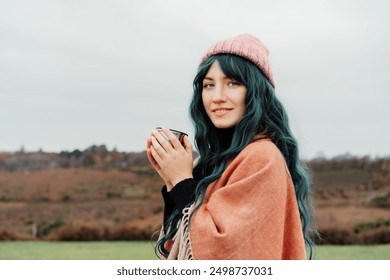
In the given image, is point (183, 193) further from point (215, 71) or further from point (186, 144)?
point (215, 71)

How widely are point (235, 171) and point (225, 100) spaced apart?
0.25m

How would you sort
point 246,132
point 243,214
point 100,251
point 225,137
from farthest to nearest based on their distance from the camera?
point 100,251 → point 225,137 → point 246,132 → point 243,214

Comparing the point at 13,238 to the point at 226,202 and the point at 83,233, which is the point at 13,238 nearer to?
the point at 83,233

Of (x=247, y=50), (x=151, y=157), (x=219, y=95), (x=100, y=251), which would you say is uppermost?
(x=247, y=50)

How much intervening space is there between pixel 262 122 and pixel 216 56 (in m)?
0.28

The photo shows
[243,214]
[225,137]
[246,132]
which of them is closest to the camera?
[243,214]

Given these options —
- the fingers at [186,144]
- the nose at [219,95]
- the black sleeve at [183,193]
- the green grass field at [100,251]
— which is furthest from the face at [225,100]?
the green grass field at [100,251]

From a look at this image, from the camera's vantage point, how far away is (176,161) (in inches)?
73.0

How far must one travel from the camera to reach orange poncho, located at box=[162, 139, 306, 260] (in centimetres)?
171

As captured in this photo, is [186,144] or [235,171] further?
[186,144]

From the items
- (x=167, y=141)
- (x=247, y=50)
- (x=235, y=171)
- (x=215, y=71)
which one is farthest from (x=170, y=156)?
A: (x=247, y=50)

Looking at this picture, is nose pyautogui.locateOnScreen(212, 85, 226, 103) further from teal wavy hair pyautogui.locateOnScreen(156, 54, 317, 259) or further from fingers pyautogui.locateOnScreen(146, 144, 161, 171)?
fingers pyautogui.locateOnScreen(146, 144, 161, 171)

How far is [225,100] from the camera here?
6.13ft

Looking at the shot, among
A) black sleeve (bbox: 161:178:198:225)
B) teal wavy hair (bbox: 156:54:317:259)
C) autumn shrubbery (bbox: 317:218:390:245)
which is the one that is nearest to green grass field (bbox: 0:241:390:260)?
autumn shrubbery (bbox: 317:218:390:245)
